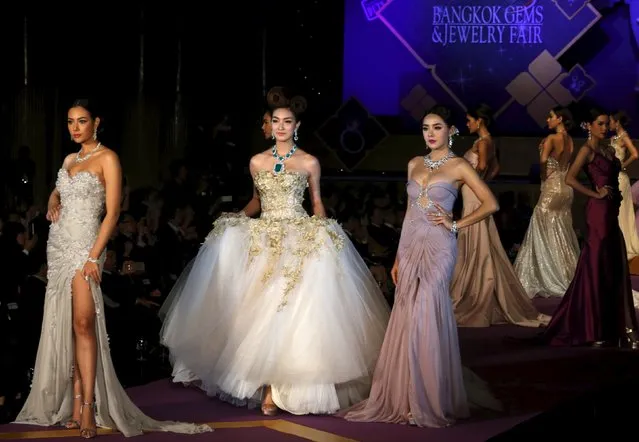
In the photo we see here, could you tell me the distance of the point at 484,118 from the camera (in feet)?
29.5

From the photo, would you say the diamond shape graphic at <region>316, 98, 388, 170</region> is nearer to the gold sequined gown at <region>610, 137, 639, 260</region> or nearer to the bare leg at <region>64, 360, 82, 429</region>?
the gold sequined gown at <region>610, 137, 639, 260</region>

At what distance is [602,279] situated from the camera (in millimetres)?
7207

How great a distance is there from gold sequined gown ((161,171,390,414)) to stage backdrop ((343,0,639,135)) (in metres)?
7.84

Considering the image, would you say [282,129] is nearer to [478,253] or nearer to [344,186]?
[478,253]

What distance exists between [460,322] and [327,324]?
9.25 ft

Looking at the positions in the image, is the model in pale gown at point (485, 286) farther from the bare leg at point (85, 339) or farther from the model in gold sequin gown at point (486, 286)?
the bare leg at point (85, 339)

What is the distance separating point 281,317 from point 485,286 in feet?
10.2

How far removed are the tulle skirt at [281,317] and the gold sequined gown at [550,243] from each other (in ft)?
15.0

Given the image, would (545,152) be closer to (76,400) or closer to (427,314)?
(427,314)

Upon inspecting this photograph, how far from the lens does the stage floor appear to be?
4.96 m

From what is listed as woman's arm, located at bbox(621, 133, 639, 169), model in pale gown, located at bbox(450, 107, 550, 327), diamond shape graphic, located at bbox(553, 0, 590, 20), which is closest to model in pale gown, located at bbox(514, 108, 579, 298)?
woman's arm, located at bbox(621, 133, 639, 169)

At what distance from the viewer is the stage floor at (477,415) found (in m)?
4.96

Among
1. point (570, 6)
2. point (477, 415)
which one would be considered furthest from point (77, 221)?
point (570, 6)

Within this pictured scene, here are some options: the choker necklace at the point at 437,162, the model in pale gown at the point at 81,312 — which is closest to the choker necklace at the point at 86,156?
the model in pale gown at the point at 81,312
